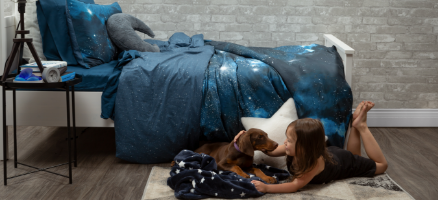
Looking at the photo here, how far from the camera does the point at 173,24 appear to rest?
10.7 feet

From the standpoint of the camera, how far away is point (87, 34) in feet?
7.62

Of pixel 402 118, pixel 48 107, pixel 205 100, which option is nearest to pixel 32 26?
pixel 48 107

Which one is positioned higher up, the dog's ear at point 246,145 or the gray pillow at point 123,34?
the gray pillow at point 123,34

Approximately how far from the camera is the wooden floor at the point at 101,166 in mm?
1854

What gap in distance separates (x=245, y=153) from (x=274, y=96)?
0.46 metres

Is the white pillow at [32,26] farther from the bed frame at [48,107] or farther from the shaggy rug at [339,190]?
the shaggy rug at [339,190]

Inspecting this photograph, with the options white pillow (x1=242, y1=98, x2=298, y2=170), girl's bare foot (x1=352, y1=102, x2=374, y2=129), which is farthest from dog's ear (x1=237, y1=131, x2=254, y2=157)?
girl's bare foot (x1=352, y1=102, x2=374, y2=129)

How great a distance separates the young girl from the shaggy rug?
31 millimetres

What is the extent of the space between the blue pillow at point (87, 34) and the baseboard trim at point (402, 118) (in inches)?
81.6

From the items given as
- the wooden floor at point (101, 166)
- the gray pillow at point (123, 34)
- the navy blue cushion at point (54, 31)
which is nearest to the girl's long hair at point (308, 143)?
the wooden floor at point (101, 166)

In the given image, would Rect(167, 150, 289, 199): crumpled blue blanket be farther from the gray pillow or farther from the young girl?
the gray pillow

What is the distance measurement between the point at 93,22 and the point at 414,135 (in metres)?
2.33

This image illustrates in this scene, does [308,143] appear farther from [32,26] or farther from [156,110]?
[32,26]

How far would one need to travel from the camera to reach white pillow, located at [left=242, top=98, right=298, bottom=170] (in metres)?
2.07
